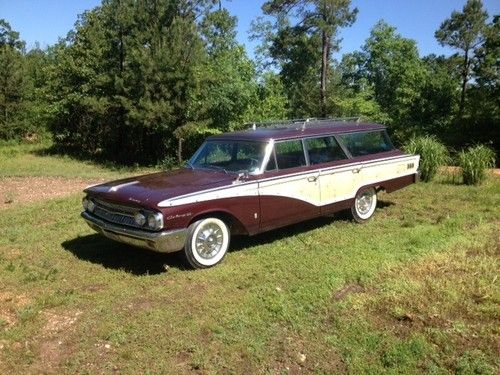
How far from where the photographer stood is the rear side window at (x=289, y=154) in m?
6.69

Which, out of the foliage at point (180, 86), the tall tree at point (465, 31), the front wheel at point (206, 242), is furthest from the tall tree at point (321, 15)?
the front wheel at point (206, 242)

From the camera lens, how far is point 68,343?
4160 millimetres

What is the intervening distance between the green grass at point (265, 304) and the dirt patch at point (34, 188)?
12.5 feet

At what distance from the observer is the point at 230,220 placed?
613 centimetres

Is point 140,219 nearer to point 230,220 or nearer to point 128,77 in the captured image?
point 230,220

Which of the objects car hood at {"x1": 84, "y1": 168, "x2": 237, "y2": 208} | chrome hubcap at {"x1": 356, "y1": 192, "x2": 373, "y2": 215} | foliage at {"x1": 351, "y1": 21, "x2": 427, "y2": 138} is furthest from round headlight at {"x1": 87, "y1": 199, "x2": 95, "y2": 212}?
foliage at {"x1": 351, "y1": 21, "x2": 427, "y2": 138}

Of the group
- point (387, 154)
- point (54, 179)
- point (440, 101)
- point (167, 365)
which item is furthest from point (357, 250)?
point (440, 101)

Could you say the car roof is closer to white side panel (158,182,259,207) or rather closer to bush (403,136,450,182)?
white side panel (158,182,259,207)

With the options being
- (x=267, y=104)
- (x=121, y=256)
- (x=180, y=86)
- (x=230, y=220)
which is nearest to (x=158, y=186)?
(x=230, y=220)

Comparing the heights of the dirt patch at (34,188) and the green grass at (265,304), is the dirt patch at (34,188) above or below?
above

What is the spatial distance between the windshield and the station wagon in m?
0.02

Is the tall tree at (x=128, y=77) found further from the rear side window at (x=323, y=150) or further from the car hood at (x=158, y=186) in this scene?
the car hood at (x=158, y=186)

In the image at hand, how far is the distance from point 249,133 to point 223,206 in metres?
1.66

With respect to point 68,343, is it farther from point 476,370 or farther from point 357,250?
point 357,250
